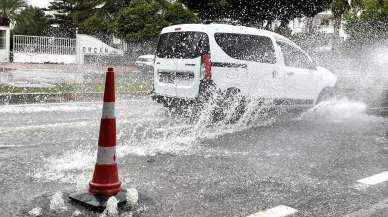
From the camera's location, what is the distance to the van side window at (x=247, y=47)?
32.6 feet

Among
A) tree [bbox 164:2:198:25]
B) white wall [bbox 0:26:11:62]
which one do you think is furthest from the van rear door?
tree [bbox 164:2:198:25]

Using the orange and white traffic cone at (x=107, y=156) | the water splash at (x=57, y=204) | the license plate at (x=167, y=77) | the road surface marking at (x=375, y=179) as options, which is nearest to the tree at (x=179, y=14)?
the license plate at (x=167, y=77)

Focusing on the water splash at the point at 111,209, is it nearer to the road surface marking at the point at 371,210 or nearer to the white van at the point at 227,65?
the road surface marking at the point at 371,210

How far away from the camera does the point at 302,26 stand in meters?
78.8

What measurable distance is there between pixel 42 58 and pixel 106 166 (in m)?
28.2

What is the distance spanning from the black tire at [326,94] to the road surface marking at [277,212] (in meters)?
7.35

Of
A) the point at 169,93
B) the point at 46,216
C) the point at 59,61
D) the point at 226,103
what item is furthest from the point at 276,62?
the point at 59,61

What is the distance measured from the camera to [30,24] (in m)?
41.5

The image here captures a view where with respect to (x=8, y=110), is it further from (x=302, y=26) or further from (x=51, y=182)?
(x=302, y=26)

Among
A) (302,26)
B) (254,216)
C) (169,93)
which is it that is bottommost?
(254,216)

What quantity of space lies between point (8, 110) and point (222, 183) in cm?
681

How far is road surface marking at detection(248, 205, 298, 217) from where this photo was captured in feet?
15.1

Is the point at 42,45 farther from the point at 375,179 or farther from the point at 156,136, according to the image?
the point at 375,179

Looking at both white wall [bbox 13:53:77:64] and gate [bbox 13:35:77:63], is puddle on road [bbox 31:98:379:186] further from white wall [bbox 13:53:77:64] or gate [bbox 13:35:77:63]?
white wall [bbox 13:53:77:64]
